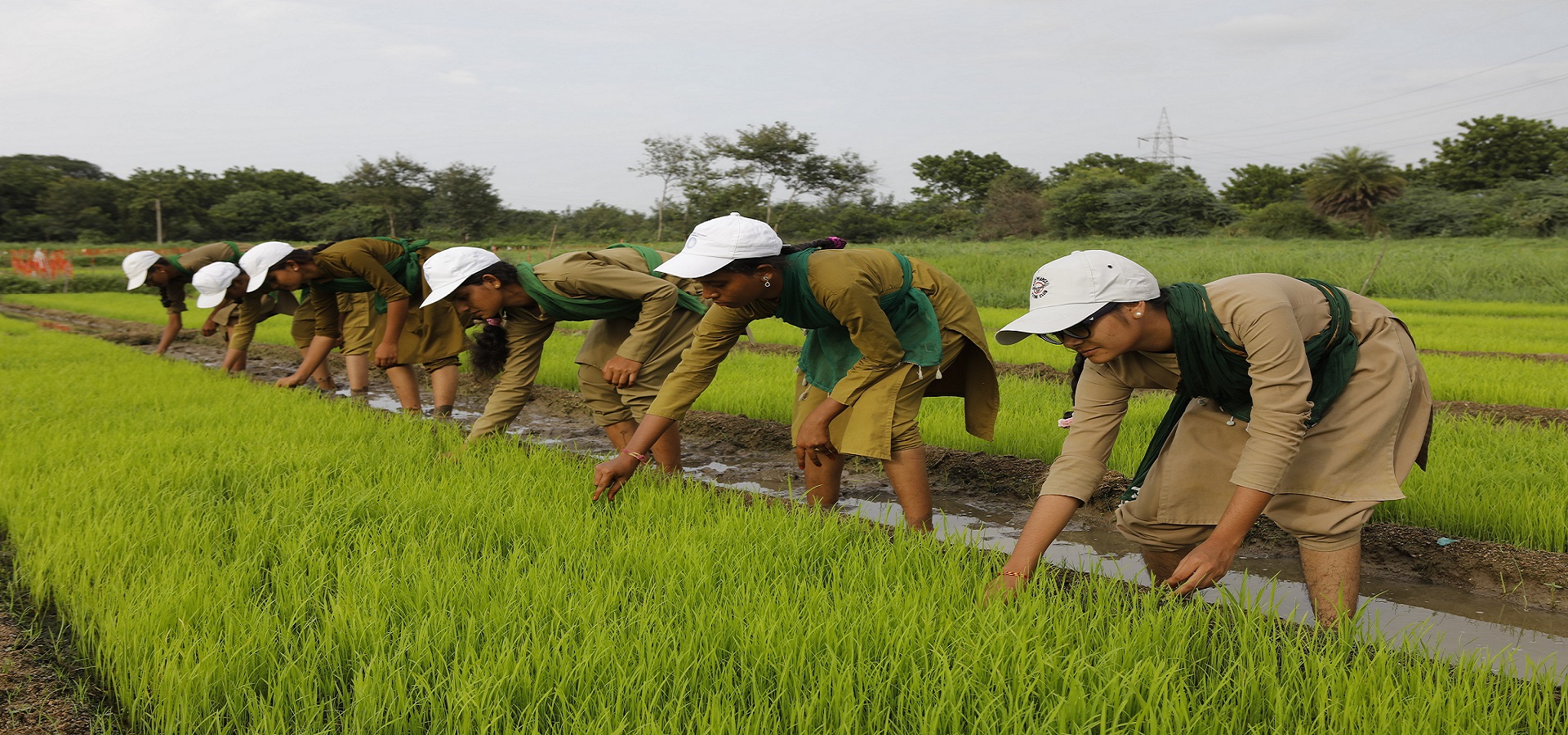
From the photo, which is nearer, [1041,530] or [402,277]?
[1041,530]

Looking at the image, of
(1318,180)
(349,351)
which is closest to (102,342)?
(349,351)

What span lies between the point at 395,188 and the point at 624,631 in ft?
129

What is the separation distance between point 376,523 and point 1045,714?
2024 millimetres

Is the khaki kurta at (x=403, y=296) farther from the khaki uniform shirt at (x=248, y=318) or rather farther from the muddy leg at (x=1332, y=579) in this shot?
the muddy leg at (x=1332, y=579)

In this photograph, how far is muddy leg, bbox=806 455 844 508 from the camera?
3.19m

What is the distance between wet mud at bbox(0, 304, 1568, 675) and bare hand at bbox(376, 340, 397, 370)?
35.2 inches

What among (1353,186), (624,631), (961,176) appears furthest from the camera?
(961,176)

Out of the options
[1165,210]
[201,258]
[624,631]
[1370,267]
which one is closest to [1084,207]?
[1165,210]

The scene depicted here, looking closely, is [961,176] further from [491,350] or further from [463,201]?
[491,350]

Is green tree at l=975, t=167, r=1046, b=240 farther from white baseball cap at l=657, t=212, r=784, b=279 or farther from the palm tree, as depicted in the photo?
white baseball cap at l=657, t=212, r=784, b=279

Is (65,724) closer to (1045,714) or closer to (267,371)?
(1045,714)

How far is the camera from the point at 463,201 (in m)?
36.8

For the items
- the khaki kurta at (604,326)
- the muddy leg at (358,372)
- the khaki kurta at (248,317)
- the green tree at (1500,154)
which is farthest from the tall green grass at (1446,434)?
the green tree at (1500,154)

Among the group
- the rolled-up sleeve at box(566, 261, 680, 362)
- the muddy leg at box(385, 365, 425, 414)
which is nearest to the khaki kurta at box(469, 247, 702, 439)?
the rolled-up sleeve at box(566, 261, 680, 362)
